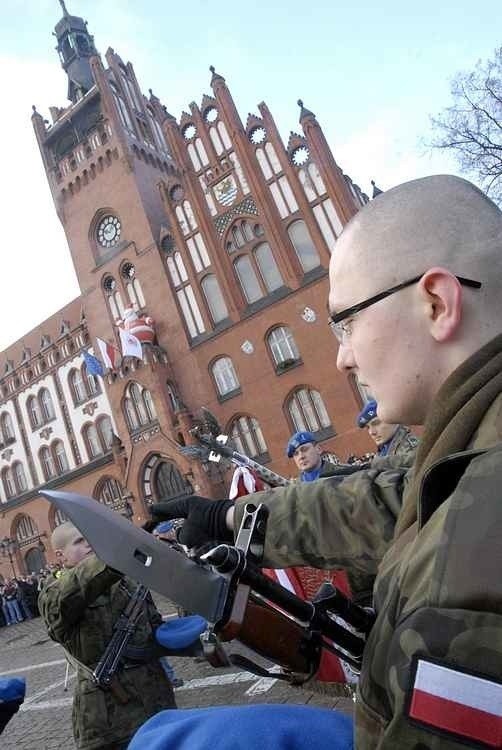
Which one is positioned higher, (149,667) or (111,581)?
(111,581)

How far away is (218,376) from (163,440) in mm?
3486

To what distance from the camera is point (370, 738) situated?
2.16 ft

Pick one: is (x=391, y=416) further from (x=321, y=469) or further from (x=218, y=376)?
(x=218, y=376)

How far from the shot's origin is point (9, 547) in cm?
2777

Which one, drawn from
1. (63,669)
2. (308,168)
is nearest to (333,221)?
(308,168)

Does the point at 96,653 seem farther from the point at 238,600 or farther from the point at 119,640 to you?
the point at 238,600

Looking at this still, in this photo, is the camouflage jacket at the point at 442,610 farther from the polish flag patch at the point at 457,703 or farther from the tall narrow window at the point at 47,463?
the tall narrow window at the point at 47,463

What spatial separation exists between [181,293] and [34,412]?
13.3m

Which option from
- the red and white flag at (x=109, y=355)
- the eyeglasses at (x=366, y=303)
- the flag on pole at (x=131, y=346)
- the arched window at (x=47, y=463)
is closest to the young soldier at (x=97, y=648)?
the eyeglasses at (x=366, y=303)

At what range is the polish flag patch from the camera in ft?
1.72

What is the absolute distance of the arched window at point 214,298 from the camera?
20.9 metres

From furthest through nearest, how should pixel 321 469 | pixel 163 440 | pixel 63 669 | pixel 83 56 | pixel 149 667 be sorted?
pixel 83 56, pixel 163 440, pixel 63 669, pixel 321 469, pixel 149 667

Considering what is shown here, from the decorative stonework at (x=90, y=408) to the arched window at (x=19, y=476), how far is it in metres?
6.58

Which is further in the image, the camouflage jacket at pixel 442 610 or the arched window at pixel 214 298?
the arched window at pixel 214 298
